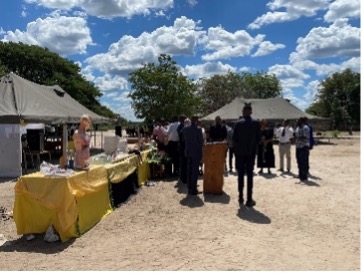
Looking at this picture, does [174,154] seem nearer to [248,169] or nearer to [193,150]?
[193,150]

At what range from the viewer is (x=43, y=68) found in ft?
164

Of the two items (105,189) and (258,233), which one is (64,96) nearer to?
(105,189)

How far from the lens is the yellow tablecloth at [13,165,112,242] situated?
5980mm

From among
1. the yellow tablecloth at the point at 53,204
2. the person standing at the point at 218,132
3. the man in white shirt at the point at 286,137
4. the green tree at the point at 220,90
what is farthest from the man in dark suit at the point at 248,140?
the green tree at the point at 220,90

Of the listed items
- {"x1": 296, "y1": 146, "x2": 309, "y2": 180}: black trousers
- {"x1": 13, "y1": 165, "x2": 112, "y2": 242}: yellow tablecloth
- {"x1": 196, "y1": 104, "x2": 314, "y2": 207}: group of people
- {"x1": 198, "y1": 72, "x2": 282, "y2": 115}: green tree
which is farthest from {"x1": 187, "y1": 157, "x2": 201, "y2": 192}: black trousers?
{"x1": 198, "y1": 72, "x2": 282, "y2": 115}: green tree

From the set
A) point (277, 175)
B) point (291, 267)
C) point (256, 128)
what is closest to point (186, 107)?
point (277, 175)

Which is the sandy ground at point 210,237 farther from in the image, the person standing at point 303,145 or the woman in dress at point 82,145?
the person standing at point 303,145

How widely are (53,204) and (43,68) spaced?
154 ft

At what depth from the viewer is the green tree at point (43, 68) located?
48.3 m

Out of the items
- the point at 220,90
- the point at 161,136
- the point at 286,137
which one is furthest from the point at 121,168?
the point at 220,90

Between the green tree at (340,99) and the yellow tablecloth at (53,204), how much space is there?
53902 millimetres

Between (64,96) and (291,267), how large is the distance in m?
17.6

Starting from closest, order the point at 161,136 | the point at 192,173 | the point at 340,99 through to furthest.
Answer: the point at 192,173, the point at 161,136, the point at 340,99
